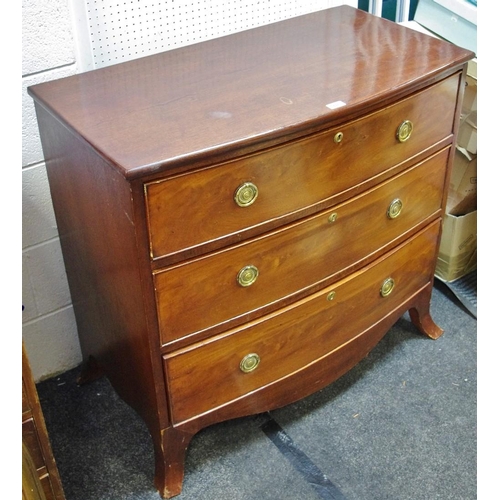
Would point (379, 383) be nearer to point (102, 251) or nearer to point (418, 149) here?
point (418, 149)

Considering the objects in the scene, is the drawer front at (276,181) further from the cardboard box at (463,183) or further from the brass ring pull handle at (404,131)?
the cardboard box at (463,183)

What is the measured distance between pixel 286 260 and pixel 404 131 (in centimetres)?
40

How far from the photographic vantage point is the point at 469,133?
2080 millimetres

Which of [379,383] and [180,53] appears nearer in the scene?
[180,53]

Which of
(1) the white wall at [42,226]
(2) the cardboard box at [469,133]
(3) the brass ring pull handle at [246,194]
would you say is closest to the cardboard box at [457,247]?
(2) the cardboard box at [469,133]

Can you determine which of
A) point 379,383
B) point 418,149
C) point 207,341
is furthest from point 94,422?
point 418,149

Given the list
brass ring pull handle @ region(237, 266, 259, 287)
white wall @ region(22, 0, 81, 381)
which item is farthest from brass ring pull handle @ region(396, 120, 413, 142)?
white wall @ region(22, 0, 81, 381)

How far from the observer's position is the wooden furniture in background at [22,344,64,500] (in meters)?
1.28

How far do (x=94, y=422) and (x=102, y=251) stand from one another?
62cm

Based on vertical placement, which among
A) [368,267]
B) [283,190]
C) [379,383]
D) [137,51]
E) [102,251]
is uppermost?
[137,51]

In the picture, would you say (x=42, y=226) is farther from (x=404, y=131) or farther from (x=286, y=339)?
(x=404, y=131)

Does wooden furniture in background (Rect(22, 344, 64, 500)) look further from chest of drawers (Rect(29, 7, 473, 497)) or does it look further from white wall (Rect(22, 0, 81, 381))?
white wall (Rect(22, 0, 81, 381))
